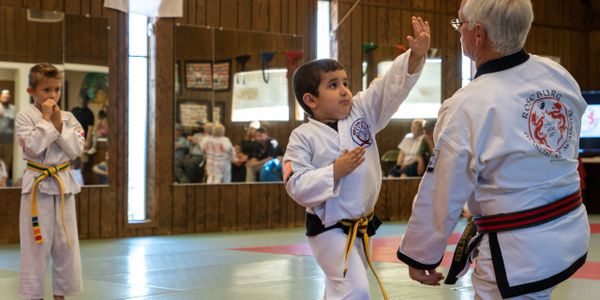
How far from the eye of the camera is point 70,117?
4.48 meters

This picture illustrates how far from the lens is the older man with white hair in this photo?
191 centimetres

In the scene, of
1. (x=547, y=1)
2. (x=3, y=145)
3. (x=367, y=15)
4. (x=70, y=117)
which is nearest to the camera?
(x=70, y=117)

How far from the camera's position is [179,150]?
979cm

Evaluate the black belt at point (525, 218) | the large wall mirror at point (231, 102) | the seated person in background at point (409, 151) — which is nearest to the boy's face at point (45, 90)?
the black belt at point (525, 218)

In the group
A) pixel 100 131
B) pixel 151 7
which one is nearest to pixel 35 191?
pixel 100 131

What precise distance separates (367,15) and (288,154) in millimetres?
8642

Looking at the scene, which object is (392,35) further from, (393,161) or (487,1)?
(487,1)

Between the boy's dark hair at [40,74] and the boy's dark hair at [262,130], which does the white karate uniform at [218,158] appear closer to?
the boy's dark hair at [262,130]

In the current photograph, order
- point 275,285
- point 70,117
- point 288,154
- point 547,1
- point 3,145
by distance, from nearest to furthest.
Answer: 1. point 288,154
2. point 70,117
3. point 275,285
4. point 3,145
5. point 547,1

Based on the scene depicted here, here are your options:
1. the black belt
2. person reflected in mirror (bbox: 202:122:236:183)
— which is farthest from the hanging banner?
the black belt

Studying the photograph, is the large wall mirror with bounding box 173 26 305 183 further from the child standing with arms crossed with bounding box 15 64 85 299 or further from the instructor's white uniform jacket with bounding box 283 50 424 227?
the instructor's white uniform jacket with bounding box 283 50 424 227

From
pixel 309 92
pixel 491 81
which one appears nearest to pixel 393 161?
pixel 309 92

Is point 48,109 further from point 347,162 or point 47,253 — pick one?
point 347,162

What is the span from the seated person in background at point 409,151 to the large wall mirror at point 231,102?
1.86 metres
